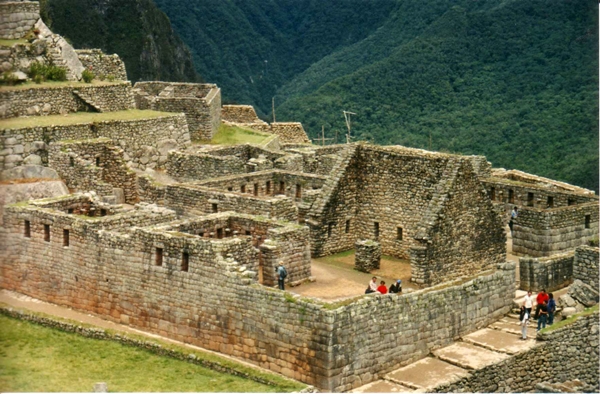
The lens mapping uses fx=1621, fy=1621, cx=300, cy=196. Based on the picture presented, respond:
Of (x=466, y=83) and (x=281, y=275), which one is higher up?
(x=466, y=83)

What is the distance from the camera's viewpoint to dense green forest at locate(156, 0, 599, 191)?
65.1 meters

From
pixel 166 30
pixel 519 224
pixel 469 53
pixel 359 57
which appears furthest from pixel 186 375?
pixel 166 30

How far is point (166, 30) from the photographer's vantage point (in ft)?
321

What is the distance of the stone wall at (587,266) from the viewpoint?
129 ft

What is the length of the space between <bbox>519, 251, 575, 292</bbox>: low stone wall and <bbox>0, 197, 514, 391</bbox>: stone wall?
4.71 feet

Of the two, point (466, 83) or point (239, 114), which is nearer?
point (239, 114)

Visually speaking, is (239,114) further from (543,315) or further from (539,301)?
(543,315)

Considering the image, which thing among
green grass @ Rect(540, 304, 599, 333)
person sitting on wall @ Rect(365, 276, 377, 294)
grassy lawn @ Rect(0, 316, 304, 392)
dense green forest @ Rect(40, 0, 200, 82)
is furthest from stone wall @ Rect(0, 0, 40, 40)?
dense green forest @ Rect(40, 0, 200, 82)

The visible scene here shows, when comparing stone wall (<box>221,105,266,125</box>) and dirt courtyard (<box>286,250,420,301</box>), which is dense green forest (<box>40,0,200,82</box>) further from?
dirt courtyard (<box>286,250,420,301</box>)

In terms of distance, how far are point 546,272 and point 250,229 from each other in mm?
7520

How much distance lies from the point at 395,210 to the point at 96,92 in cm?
1260

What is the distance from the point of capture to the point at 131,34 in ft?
318

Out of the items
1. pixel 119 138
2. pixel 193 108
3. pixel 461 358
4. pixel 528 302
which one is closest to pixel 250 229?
pixel 461 358

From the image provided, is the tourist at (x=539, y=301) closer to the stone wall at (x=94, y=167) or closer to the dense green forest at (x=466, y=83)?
the stone wall at (x=94, y=167)
